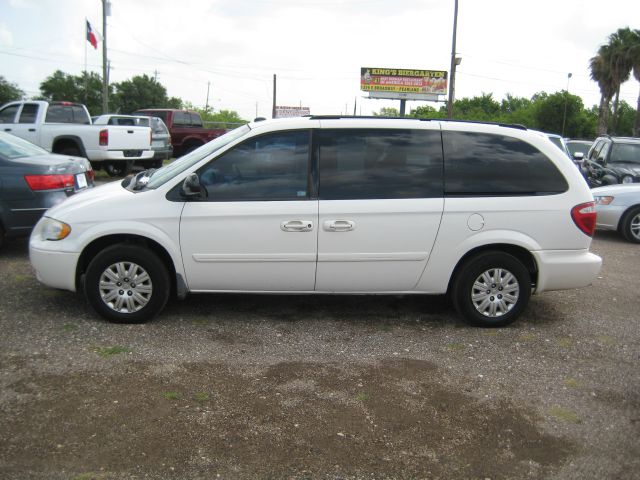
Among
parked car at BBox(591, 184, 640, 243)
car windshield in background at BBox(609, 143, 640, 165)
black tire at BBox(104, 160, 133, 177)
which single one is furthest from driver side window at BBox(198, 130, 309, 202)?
black tire at BBox(104, 160, 133, 177)

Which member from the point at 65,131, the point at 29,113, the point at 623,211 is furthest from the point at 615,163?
the point at 29,113

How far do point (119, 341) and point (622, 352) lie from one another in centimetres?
403

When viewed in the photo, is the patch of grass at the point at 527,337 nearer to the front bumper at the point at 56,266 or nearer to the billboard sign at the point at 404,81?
the front bumper at the point at 56,266

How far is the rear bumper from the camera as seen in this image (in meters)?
5.04

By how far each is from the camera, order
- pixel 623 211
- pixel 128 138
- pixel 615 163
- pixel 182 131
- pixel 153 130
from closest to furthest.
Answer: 1. pixel 623 211
2. pixel 615 163
3. pixel 128 138
4. pixel 153 130
5. pixel 182 131

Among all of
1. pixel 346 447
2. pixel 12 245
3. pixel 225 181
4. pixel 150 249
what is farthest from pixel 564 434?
pixel 12 245

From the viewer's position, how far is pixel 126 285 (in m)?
4.90

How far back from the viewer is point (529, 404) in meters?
3.84

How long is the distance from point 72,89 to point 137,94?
24.7ft

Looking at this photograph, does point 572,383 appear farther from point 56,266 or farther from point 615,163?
point 615,163

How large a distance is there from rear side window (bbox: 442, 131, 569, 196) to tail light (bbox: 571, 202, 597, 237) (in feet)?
0.68

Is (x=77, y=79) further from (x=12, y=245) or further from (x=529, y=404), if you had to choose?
(x=529, y=404)

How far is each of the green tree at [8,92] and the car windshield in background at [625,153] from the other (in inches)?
2087

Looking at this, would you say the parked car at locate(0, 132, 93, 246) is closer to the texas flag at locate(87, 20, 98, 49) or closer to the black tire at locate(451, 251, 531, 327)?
the black tire at locate(451, 251, 531, 327)
